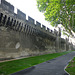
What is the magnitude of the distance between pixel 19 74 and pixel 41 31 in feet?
63.7

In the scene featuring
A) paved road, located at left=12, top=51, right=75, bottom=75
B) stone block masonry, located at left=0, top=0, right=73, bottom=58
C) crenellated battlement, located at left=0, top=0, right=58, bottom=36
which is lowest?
paved road, located at left=12, top=51, right=75, bottom=75

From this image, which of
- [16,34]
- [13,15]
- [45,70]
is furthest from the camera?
[16,34]

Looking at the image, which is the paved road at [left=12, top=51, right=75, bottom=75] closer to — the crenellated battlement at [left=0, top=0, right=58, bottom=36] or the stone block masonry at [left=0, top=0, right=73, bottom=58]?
the stone block masonry at [left=0, top=0, right=73, bottom=58]

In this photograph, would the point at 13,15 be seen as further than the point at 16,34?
No

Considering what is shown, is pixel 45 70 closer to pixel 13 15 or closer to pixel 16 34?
pixel 16 34

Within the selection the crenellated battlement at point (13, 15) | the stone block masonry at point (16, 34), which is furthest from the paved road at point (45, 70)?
the crenellated battlement at point (13, 15)

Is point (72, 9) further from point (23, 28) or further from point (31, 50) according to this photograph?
point (31, 50)

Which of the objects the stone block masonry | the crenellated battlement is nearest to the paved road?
the stone block masonry

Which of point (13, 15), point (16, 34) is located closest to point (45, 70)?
point (16, 34)

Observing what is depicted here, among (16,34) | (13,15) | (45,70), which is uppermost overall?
(13,15)

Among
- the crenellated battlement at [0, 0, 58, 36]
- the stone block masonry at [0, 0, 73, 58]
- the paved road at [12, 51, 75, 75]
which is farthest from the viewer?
the crenellated battlement at [0, 0, 58, 36]

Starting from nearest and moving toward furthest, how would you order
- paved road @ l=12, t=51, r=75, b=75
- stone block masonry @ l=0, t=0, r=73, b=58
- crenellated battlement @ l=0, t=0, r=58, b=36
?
1. paved road @ l=12, t=51, r=75, b=75
2. stone block masonry @ l=0, t=0, r=73, b=58
3. crenellated battlement @ l=0, t=0, r=58, b=36

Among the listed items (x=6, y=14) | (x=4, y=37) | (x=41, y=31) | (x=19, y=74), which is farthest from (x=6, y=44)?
(x=41, y=31)

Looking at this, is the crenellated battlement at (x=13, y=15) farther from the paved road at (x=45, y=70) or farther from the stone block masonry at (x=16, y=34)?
the paved road at (x=45, y=70)
